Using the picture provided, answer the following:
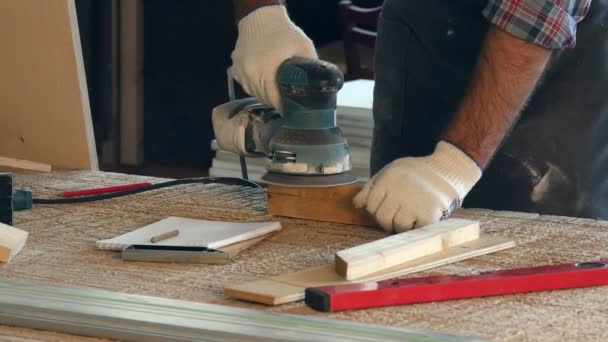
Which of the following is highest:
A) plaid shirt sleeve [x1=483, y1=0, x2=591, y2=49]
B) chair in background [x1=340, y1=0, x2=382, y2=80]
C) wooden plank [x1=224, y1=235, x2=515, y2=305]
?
plaid shirt sleeve [x1=483, y1=0, x2=591, y2=49]

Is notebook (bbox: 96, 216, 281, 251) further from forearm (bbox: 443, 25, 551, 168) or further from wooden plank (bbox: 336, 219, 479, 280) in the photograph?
forearm (bbox: 443, 25, 551, 168)

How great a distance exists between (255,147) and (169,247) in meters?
0.53

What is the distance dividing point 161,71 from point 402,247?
450 centimetres

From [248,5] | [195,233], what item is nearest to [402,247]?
[195,233]

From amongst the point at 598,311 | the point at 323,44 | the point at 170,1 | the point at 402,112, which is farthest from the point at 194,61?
the point at 598,311

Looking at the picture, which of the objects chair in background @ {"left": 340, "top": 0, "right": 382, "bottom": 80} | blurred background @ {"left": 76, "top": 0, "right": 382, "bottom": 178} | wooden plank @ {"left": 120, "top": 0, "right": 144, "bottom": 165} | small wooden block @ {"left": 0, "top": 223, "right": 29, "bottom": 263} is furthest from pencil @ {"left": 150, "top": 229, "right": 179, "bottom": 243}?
wooden plank @ {"left": 120, "top": 0, "right": 144, "bottom": 165}

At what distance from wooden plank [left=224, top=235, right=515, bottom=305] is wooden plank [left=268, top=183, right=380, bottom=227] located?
0.25m

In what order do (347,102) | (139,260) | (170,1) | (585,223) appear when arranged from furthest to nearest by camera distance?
(170,1) → (347,102) → (585,223) → (139,260)

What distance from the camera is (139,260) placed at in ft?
4.61

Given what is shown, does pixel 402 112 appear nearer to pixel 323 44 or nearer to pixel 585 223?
pixel 585 223

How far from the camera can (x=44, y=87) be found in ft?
6.88

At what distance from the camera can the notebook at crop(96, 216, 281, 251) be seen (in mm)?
1453

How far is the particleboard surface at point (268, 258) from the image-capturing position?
1.16 m

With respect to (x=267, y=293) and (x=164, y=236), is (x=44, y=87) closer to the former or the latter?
(x=164, y=236)
